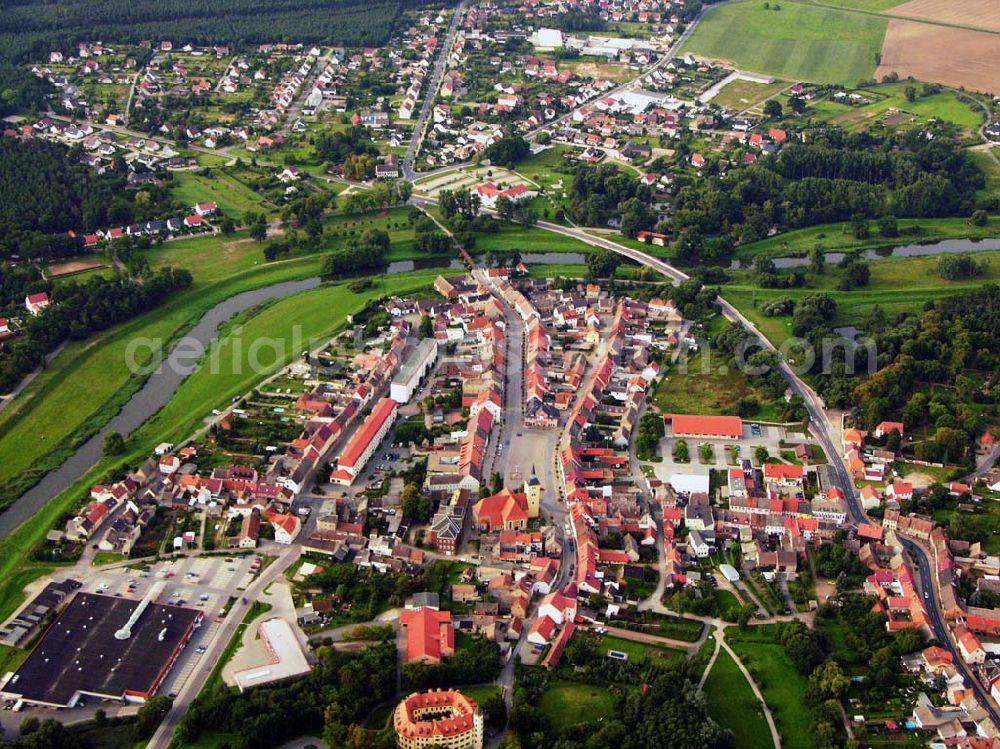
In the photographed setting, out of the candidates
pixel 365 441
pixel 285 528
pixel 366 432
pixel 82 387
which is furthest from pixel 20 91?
pixel 285 528

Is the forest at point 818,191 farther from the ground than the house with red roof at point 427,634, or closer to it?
farther from the ground

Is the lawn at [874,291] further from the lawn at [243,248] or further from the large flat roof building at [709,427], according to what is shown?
the lawn at [243,248]

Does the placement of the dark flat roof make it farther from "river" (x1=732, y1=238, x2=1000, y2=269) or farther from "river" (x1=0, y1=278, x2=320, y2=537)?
"river" (x1=732, y1=238, x2=1000, y2=269)

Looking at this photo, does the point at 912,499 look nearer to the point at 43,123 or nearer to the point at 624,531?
the point at 624,531

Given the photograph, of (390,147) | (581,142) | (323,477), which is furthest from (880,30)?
(323,477)

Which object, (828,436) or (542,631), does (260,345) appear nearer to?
(542,631)

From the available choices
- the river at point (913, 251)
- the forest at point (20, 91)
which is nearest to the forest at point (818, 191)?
the river at point (913, 251)

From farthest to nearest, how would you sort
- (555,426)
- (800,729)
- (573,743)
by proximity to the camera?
1. (555,426)
2. (800,729)
3. (573,743)

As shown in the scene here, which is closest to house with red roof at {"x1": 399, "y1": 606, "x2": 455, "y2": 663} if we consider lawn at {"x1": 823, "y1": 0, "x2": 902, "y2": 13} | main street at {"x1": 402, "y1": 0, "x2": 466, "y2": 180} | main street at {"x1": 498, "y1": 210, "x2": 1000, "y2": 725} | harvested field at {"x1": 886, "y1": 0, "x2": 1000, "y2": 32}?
main street at {"x1": 498, "y1": 210, "x2": 1000, "y2": 725}
